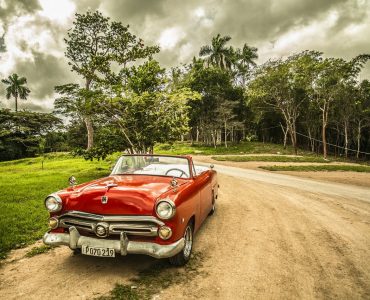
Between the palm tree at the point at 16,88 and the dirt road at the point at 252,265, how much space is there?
71.9 metres

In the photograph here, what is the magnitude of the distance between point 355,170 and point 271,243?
15679mm

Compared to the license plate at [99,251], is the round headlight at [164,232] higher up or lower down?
higher up

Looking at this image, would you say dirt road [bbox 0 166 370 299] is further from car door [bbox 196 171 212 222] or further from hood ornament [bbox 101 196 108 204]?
hood ornament [bbox 101 196 108 204]

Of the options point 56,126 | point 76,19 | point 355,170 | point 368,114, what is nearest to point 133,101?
point 355,170

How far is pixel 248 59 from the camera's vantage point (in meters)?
54.6

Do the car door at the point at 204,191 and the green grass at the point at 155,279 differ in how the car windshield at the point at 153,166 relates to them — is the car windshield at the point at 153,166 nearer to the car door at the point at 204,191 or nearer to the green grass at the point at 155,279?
the car door at the point at 204,191

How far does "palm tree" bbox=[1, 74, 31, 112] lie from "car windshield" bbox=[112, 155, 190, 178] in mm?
70817

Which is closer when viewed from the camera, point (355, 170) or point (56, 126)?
point (355, 170)

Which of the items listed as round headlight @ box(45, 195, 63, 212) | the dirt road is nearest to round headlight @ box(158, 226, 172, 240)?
the dirt road

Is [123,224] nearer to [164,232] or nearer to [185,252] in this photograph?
[164,232]

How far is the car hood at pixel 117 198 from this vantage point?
3.80m

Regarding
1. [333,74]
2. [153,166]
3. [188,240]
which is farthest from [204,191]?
[333,74]

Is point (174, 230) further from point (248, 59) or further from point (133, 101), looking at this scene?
point (248, 59)

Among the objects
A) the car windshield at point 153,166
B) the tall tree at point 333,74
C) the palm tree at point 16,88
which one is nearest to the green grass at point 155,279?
the car windshield at point 153,166
